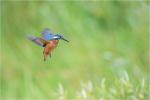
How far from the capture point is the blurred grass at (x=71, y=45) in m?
2.83

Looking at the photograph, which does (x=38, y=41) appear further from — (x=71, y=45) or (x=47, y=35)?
(x=71, y=45)

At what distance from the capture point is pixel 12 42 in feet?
10.4

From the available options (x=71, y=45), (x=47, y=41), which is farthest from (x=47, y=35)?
(x=71, y=45)

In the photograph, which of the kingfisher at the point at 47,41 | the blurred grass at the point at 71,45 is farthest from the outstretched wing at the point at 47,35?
the blurred grass at the point at 71,45

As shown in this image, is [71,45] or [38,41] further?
[71,45]

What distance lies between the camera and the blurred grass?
2.83m

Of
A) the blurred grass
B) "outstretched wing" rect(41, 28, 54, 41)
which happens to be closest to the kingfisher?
"outstretched wing" rect(41, 28, 54, 41)

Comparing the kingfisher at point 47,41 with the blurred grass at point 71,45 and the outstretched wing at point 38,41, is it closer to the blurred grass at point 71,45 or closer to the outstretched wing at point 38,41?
the outstretched wing at point 38,41

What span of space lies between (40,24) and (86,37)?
29 cm

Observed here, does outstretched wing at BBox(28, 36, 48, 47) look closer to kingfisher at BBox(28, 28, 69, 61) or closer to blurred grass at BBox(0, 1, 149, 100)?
kingfisher at BBox(28, 28, 69, 61)

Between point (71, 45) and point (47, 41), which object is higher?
point (47, 41)

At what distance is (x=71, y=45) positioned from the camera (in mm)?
3080

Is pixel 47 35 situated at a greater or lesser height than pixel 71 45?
greater

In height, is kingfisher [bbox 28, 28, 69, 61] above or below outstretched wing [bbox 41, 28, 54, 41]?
below
